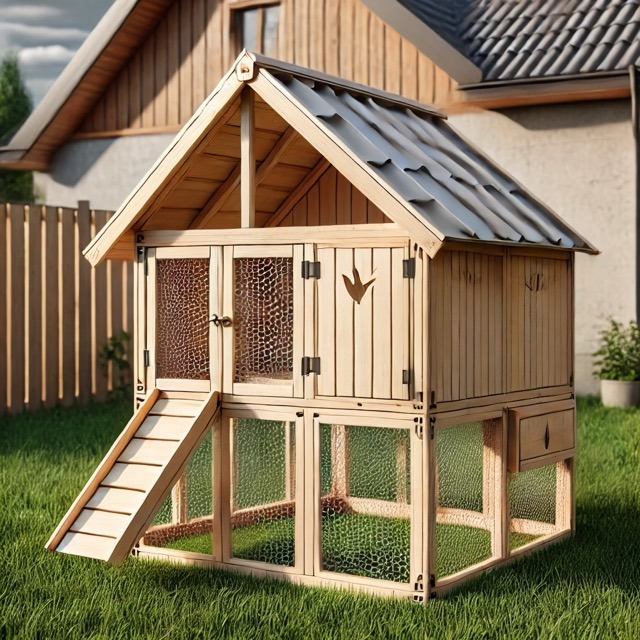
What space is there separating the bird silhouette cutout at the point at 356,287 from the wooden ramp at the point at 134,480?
34.7 inches

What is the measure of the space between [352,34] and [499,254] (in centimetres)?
847

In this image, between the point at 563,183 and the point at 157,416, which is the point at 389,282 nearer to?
the point at 157,416

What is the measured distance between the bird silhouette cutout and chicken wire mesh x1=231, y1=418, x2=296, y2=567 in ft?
2.45

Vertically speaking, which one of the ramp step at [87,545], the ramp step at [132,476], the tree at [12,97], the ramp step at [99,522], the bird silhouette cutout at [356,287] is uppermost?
the tree at [12,97]

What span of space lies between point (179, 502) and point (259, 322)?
3.71 feet

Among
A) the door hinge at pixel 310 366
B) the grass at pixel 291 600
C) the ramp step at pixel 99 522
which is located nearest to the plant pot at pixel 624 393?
the grass at pixel 291 600

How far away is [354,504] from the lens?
6102 mm

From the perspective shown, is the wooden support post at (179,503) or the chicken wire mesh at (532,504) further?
the chicken wire mesh at (532,504)

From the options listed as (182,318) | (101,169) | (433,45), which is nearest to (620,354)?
(433,45)

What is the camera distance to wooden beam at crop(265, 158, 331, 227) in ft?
20.9

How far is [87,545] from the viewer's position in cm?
530

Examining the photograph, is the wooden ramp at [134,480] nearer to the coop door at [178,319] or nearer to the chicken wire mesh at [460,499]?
the coop door at [178,319]

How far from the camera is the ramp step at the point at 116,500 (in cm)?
539

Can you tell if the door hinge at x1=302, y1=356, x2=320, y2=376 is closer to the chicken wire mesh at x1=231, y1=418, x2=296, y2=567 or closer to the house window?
the chicken wire mesh at x1=231, y1=418, x2=296, y2=567
